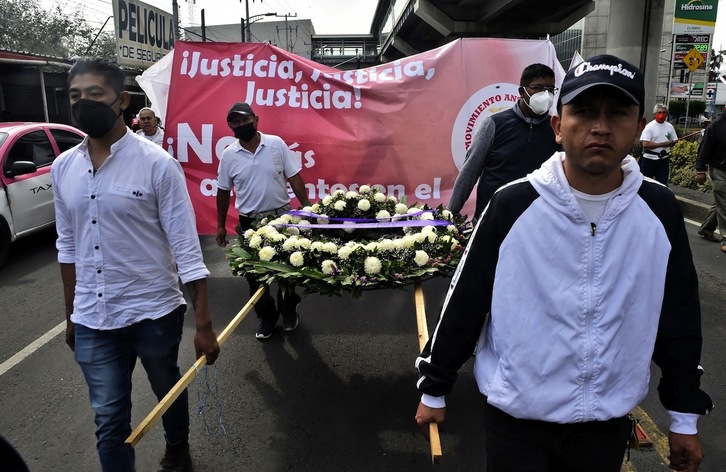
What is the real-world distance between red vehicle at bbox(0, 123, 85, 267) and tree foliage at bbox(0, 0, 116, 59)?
32334mm

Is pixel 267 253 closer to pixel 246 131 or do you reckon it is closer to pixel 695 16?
pixel 246 131

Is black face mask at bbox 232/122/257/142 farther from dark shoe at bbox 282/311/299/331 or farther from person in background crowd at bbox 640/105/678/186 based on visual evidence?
person in background crowd at bbox 640/105/678/186

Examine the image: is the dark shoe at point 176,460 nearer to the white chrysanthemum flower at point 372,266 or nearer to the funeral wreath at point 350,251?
the funeral wreath at point 350,251

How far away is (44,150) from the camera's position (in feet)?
27.0

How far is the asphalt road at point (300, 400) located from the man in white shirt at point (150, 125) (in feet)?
8.96

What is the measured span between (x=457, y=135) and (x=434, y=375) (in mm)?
4446

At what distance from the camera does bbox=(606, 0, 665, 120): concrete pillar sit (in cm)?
1446

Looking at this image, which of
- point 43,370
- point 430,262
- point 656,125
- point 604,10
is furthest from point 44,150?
point 604,10

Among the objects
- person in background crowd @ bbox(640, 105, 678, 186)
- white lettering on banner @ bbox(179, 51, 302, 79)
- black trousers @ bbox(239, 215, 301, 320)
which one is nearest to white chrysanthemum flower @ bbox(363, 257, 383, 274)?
black trousers @ bbox(239, 215, 301, 320)

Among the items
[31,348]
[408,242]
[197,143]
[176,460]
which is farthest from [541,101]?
[31,348]

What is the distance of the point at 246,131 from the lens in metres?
4.60

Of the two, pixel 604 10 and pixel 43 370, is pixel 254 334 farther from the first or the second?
pixel 604 10

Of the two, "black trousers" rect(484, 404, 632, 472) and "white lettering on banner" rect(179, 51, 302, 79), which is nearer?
"black trousers" rect(484, 404, 632, 472)

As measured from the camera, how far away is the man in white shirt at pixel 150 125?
750 centimetres
